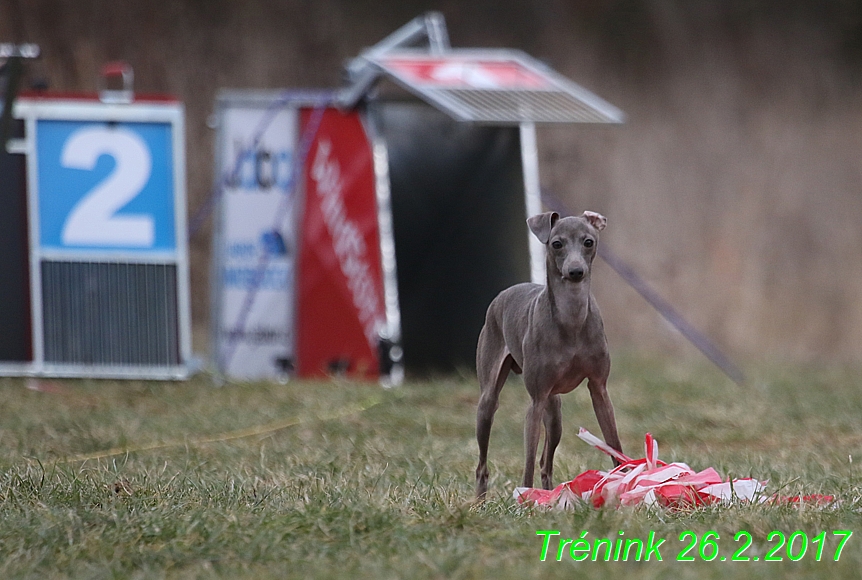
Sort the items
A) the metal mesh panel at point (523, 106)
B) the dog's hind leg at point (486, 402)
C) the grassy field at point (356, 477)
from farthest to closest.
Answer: the metal mesh panel at point (523, 106) < the dog's hind leg at point (486, 402) < the grassy field at point (356, 477)

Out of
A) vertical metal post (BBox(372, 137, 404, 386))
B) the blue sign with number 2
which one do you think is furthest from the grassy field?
the blue sign with number 2

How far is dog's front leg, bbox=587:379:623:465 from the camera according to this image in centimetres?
325

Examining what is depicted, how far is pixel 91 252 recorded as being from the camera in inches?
266

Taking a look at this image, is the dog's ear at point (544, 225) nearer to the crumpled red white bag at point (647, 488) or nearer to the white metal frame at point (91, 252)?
the crumpled red white bag at point (647, 488)

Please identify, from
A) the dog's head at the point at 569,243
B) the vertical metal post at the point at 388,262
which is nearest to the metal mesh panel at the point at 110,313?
the vertical metal post at the point at 388,262

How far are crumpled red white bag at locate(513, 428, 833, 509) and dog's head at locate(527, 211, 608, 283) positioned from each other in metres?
0.49

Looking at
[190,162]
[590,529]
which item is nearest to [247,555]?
[590,529]

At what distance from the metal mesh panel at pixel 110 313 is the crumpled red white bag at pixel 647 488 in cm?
389

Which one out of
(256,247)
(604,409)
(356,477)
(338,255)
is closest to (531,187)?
(338,255)

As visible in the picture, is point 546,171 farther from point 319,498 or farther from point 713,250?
point 319,498

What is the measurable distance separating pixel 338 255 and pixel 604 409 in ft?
14.4

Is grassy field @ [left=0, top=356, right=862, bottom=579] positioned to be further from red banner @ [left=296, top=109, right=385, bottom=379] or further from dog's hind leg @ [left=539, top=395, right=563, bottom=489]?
red banner @ [left=296, top=109, right=385, bottom=379]

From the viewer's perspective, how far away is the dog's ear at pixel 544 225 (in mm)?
3189

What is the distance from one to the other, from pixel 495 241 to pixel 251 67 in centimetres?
437
